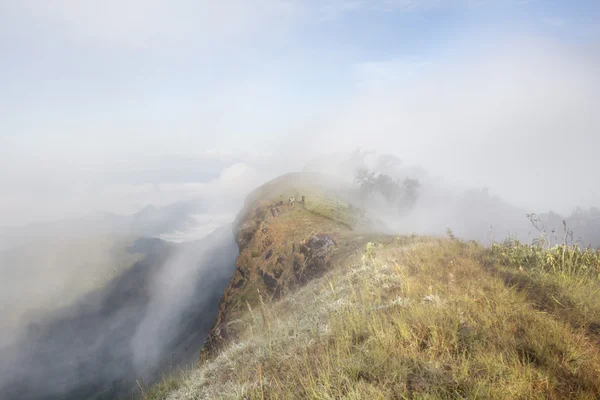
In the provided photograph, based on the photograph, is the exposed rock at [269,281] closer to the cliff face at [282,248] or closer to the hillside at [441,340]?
the cliff face at [282,248]

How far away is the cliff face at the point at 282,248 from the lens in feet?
77.0

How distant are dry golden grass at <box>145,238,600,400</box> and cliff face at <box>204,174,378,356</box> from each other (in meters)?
15.1

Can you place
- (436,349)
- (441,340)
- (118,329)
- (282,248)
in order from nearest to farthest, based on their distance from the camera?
(436,349)
(441,340)
(282,248)
(118,329)

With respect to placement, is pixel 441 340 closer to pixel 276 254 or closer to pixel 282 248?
pixel 282 248

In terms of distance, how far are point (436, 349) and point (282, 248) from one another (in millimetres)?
27616

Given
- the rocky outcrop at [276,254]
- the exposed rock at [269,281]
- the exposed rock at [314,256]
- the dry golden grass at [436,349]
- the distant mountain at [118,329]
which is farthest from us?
the distant mountain at [118,329]

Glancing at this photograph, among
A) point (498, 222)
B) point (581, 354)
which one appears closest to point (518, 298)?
point (581, 354)

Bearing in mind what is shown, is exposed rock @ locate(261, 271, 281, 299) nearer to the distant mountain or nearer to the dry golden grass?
the dry golden grass

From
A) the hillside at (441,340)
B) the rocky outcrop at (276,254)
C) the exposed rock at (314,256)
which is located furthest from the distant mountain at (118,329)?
the hillside at (441,340)

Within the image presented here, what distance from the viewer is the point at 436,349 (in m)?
3.71

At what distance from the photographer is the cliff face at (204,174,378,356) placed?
2347 cm

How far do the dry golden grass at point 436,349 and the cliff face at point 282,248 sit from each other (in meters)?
15.1

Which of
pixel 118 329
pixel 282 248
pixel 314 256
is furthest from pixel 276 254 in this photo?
pixel 118 329

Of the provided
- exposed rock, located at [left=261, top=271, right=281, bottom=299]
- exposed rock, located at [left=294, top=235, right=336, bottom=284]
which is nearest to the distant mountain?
exposed rock, located at [left=261, top=271, right=281, bottom=299]
